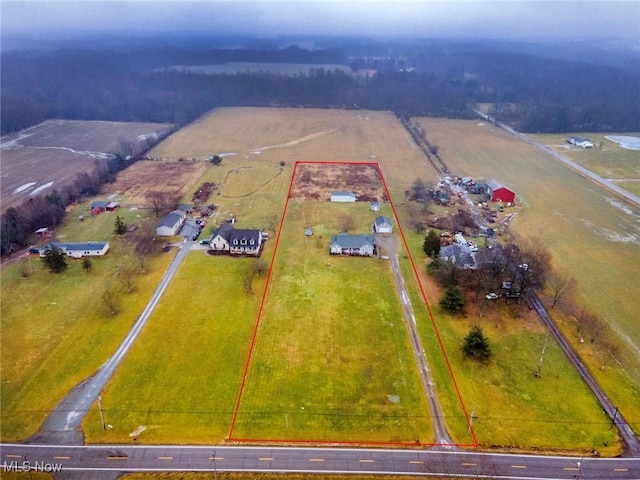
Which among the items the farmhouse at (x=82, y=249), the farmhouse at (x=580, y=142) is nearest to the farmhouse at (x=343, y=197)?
the farmhouse at (x=82, y=249)

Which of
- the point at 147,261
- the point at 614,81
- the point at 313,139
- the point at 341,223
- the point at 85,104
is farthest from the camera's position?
the point at 614,81

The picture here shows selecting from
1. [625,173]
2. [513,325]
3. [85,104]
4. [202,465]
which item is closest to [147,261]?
[202,465]

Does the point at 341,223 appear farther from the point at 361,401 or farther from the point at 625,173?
the point at 625,173

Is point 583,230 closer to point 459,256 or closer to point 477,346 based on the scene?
point 459,256

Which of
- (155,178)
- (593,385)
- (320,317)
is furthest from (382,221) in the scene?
(155,178)

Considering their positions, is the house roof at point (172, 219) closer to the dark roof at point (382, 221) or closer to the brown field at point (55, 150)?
the dark roof at point (382, 221)
